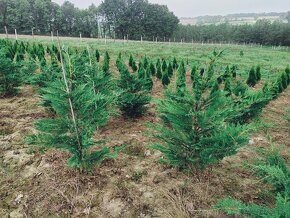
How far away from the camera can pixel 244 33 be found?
80375mm

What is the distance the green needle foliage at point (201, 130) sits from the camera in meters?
3.45

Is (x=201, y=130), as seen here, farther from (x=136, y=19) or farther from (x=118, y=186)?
(x=136, y=19)

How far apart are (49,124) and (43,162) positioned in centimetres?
122

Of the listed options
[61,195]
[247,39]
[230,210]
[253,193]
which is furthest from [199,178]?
[247,39]

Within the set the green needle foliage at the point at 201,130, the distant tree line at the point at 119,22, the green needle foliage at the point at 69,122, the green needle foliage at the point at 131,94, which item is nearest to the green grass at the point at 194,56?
the green needle foliage at the point at 131,94

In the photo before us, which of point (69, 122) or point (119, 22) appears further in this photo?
point (119, 22)

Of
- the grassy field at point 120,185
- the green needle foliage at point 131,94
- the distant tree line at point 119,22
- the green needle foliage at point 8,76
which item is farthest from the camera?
the distant tree line at point 119,22

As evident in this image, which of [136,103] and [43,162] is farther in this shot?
[136,103]

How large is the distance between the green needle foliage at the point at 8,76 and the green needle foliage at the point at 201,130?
535 cm

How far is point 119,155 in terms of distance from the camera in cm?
493

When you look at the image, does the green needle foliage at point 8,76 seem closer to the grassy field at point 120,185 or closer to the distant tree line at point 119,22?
the grassy field at point 120,185

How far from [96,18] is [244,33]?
152 ft

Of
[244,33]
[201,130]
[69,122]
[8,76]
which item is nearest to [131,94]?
[69,122]

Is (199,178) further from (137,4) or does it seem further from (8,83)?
(137,4)
